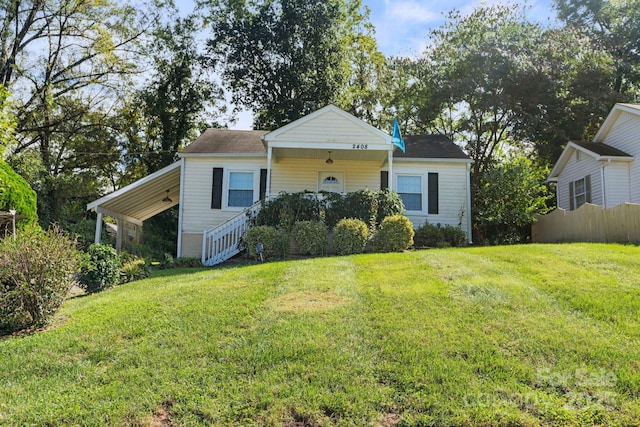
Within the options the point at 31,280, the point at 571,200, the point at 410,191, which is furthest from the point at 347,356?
the point at 571,200

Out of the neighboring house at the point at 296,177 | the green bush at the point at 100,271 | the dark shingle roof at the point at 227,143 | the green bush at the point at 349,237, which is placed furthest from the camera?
the dark shingle roof at the point at 227,143

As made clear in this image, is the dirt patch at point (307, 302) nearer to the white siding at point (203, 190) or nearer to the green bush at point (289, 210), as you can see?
the green bush at point (289, 210)

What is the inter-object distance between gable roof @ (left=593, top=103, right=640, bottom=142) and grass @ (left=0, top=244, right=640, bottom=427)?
1030cm

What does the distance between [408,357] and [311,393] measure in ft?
3.89

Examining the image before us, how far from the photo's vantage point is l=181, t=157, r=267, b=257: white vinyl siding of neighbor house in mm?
16156

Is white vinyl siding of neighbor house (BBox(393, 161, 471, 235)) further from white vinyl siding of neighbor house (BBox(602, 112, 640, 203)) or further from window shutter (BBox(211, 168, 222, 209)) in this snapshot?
window shutter (BBox(211, 168, 222, 209))

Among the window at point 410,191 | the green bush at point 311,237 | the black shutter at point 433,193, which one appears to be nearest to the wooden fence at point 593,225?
the black shutter at point 433,193

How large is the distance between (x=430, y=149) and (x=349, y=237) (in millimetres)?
7093

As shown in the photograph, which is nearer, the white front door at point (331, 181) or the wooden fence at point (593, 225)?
the wooden fence at point (593, 225)

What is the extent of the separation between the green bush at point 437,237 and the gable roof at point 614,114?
23.7 feet

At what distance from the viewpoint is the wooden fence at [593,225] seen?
38.8 feet

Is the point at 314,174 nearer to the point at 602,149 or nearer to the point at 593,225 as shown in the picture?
the point at 593,225

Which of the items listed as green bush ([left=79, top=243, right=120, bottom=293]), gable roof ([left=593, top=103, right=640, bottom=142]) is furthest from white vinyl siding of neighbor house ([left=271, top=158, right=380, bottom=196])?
gable roof ([left=593, top=103, right=640, bottom=142])

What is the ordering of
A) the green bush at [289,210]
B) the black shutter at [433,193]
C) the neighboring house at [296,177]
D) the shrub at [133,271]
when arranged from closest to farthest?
1. the shrub at [133,271]
2. the green bush at [289,210]
3. the neighboring house at [296,177]
4. the black shutter at [433,193]
